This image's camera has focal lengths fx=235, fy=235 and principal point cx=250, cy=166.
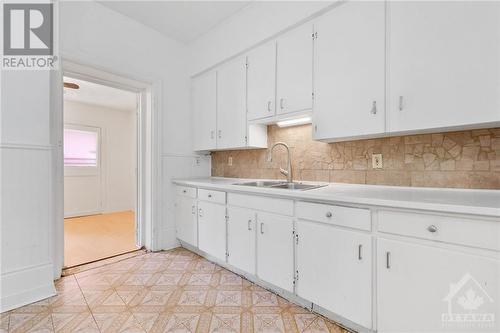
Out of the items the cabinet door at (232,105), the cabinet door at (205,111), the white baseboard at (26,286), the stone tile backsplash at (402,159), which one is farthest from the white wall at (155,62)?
the stone tile backsplash at (402,159)

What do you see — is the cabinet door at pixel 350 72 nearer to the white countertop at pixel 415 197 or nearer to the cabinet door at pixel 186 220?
the white countertop at pixel 415 197

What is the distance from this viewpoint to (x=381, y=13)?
160 centimetres

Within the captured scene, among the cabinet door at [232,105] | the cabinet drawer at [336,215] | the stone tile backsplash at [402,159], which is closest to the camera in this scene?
the cabinet drawer at [336,215]

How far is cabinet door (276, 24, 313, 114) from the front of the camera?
200cm

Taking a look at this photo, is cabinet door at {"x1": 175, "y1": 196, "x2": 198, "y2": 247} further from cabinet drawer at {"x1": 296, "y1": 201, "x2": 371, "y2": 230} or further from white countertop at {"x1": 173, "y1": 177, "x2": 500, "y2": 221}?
cabinet drawer at {"x1": 296, "y1": 201, "x2": 371, "y2": 230}

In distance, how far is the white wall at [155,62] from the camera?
231cm

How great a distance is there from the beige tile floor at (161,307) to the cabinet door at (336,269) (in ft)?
0.57

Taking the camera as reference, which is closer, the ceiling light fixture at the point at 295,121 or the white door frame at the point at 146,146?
the ceiling light fixture at the point at 295,121

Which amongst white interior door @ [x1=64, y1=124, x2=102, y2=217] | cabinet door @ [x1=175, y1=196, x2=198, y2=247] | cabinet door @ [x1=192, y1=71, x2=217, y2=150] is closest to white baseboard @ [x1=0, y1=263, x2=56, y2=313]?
cabinet door @ [x1=175, y1=196, x2=198, y2=247]

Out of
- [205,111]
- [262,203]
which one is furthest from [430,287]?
[205,111]

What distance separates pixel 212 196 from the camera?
2.41 m

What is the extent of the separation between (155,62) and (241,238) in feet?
7.71

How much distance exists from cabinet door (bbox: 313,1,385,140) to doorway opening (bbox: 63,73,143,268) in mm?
3103

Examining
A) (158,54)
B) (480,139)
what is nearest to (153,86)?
(158,54)
